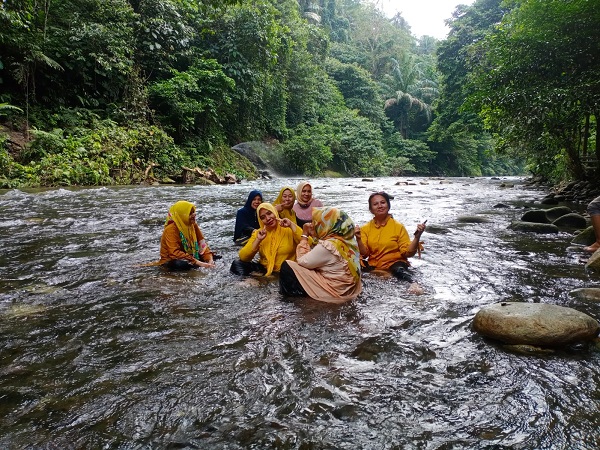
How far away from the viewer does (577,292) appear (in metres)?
3.74

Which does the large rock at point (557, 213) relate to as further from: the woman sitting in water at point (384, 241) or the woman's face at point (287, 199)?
the woman's face at point (287, 199)

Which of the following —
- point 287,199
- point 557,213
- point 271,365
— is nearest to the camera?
point 271,365

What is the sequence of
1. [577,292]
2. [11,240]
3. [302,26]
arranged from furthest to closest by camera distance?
[302,26], [11,240], [577,292]

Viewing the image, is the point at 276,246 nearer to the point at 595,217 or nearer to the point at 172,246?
the point at 172,246

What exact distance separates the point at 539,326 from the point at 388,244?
2.34m

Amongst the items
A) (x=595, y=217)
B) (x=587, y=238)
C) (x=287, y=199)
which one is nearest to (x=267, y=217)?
(x=287, y=199)

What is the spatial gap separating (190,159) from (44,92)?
6210mm

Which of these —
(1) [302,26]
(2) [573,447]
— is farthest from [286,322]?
(1) [302,26]

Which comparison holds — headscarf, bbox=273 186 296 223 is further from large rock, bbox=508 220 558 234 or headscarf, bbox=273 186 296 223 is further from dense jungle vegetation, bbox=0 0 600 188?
large rock, bbox=508 220 558 234

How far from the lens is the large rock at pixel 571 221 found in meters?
7.56

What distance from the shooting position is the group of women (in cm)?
383

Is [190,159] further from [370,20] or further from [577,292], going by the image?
[370,20]

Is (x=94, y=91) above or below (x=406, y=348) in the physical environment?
above

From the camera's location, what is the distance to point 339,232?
151 inches
